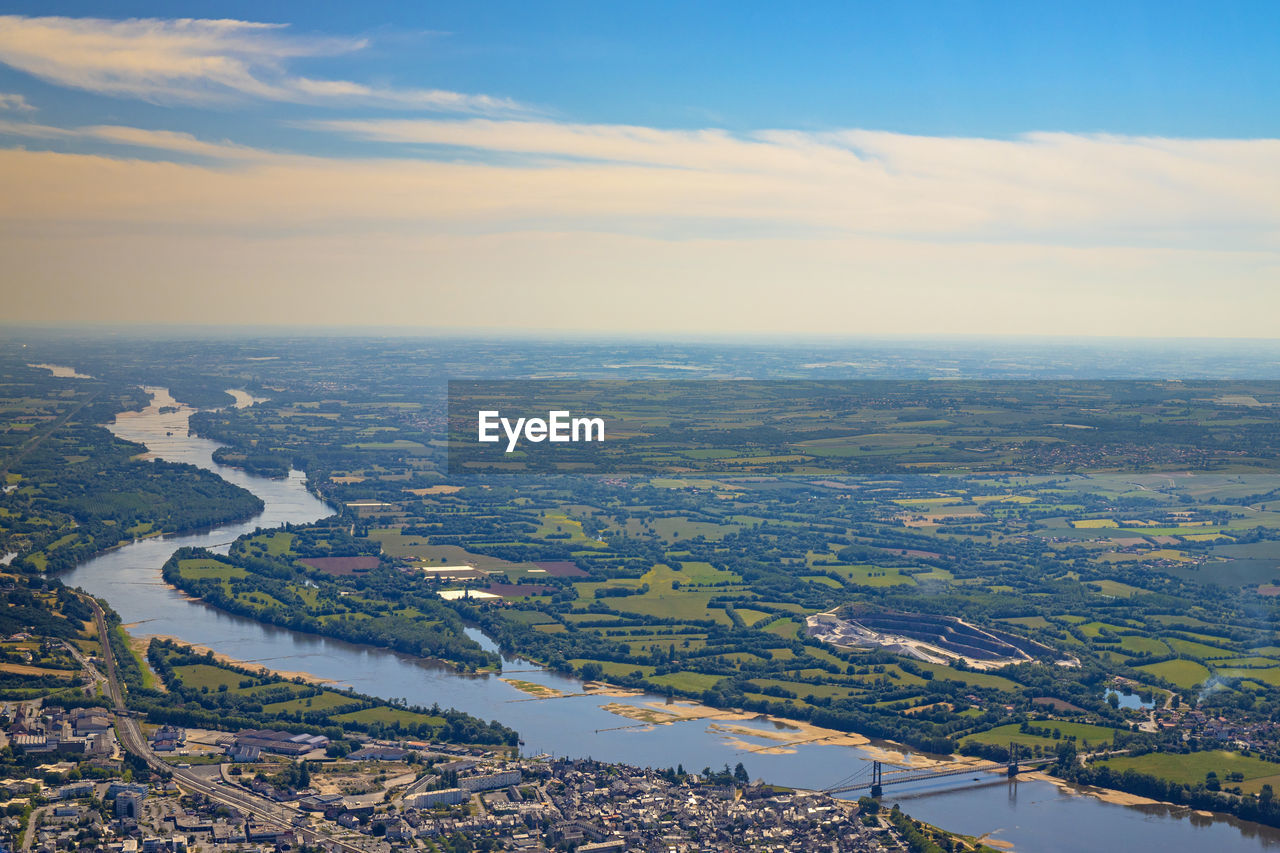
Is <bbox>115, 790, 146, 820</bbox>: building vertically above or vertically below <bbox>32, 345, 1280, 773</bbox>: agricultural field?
below

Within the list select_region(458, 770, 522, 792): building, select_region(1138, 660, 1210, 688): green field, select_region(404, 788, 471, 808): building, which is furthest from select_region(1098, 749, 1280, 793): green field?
select_region(404, 788, 471, 808): building

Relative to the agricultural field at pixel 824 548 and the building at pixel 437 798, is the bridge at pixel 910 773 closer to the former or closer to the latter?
the agricultural field at pixel 824 548

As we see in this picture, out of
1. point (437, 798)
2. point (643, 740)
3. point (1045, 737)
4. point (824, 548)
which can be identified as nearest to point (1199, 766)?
point (1045, 737)

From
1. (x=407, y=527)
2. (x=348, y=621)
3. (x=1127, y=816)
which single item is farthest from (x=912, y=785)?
(x=407, y=527)

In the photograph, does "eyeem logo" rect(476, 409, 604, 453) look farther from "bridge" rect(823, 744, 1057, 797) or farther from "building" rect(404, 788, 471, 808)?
"building" rect(404, 788, 471, 808)

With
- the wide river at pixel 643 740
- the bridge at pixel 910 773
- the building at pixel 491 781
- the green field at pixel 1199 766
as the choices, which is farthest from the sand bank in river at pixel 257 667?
the green field at pixel 1199 766

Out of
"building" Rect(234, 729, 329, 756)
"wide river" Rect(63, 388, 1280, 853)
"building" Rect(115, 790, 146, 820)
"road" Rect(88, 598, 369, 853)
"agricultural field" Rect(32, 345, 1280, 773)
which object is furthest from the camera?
"agricultural field" Rect(32, 345, 1280, 773)
